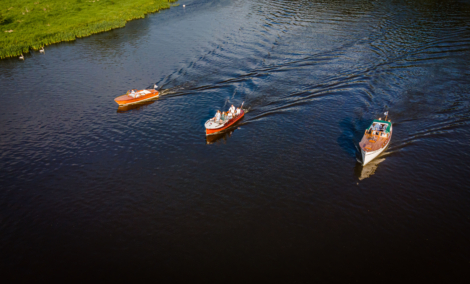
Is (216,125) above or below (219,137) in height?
above

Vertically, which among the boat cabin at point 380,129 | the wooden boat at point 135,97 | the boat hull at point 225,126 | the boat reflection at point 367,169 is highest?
the wooden boat at point 135,97

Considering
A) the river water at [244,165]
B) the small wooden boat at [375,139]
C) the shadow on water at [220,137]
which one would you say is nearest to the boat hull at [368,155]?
the small wooden boat at [375,139]

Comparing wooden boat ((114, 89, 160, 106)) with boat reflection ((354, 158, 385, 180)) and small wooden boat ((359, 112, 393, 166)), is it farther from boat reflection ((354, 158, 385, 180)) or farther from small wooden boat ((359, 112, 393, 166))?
boat reflection ((354, 158, 385, 180))

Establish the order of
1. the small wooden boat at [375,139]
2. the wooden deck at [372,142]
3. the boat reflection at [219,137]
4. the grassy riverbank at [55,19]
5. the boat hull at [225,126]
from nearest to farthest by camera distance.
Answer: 1. the small wooden boat at [375,139]
2. the wooden deck at [372,142]
3. the boat reflection at [219,137]
4. the boat hull at [225,126]
5. the grassy riverbank at [55,19]

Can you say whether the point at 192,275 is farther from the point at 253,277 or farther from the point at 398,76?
the point at 398,76

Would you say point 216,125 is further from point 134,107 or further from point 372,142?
point 372,142

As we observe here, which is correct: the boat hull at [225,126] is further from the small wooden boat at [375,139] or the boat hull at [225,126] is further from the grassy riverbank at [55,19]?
the grassy riverbank at [55,19]

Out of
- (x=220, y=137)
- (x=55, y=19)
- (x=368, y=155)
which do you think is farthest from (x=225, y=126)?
(x=55, y=19)
